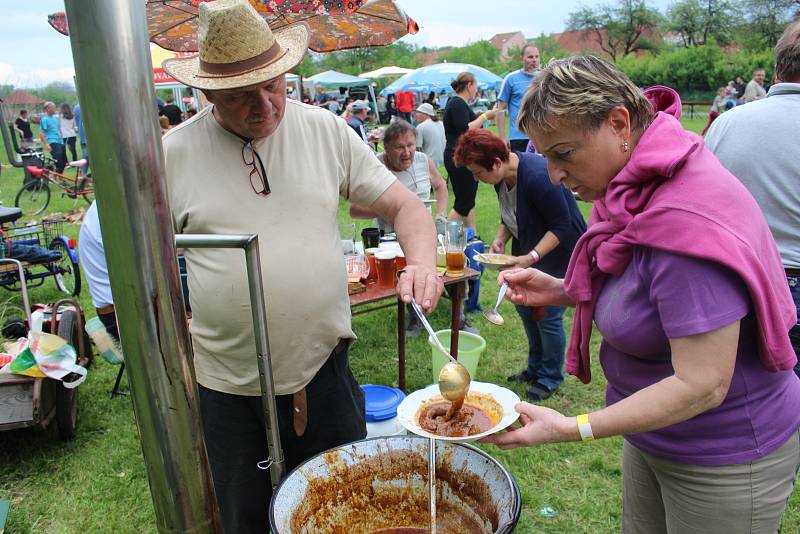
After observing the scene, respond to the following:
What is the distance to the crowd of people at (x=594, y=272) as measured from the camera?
1.26 meters

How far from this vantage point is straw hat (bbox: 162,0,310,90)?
1.63 metres

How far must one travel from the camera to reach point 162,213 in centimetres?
77

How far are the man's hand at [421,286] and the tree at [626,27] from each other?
60782 mm

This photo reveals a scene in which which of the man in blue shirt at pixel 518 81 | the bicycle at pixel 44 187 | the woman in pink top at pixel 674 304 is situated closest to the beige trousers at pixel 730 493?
the woman in pink top at pixel 674 304

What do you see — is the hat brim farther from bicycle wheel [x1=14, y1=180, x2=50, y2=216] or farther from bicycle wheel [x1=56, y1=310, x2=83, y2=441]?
bicycle wheel [x1=14, y1=180, x2=50, y2=216]

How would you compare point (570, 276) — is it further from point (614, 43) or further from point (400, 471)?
point (614, 43)

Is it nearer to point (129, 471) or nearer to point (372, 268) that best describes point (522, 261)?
point (372, 268)

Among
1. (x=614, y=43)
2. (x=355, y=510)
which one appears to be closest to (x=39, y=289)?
(x=355, y=510)

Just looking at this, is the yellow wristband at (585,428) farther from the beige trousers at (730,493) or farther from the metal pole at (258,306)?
the metal pole at (258,306)

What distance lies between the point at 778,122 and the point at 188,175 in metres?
2.22

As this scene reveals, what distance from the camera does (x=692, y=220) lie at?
1221mm

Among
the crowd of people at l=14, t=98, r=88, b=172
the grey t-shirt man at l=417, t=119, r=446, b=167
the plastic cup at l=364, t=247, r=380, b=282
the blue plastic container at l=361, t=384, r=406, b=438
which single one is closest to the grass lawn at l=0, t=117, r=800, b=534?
the blue plastic container at l=361, t=384, r=406, b=438

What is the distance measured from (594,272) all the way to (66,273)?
6685 mm

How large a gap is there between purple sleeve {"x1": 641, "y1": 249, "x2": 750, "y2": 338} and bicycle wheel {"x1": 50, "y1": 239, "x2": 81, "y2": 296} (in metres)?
6.52
